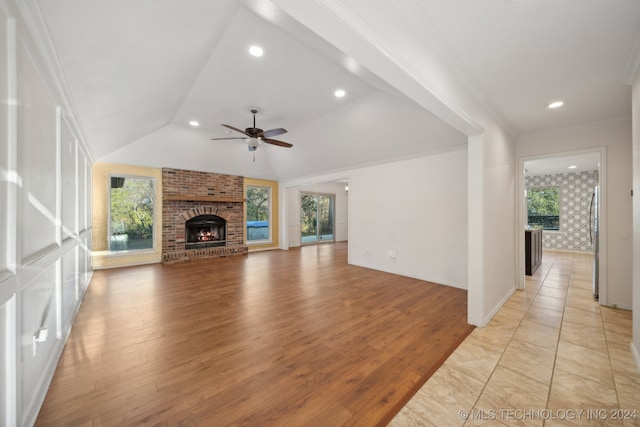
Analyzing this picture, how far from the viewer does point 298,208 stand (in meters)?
8.84

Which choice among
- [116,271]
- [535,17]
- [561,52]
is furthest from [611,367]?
[116,271]

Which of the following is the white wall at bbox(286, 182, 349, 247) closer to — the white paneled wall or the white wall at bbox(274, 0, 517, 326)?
the white wall at bbox(274, 0, 517, 326)

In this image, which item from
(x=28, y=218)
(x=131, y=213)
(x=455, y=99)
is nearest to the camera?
(x=28, y=218)

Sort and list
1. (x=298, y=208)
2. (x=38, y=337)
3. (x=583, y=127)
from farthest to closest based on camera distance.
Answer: (x=298, y=208), (x=583, y=127), (x=38, y=337)

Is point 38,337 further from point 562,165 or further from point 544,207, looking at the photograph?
point 544,207

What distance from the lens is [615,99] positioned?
2.69 m

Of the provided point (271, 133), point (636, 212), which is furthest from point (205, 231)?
point (636, 212)

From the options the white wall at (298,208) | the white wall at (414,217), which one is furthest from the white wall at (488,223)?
the white wall at (298,208)

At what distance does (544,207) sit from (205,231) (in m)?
11.1

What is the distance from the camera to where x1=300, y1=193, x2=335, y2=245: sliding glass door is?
929 cm

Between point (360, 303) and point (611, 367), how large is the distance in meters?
2.31

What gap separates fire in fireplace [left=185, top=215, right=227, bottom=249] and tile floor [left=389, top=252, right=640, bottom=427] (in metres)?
6.64

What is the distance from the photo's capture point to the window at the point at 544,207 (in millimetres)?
7980

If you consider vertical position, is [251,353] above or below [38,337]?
below
